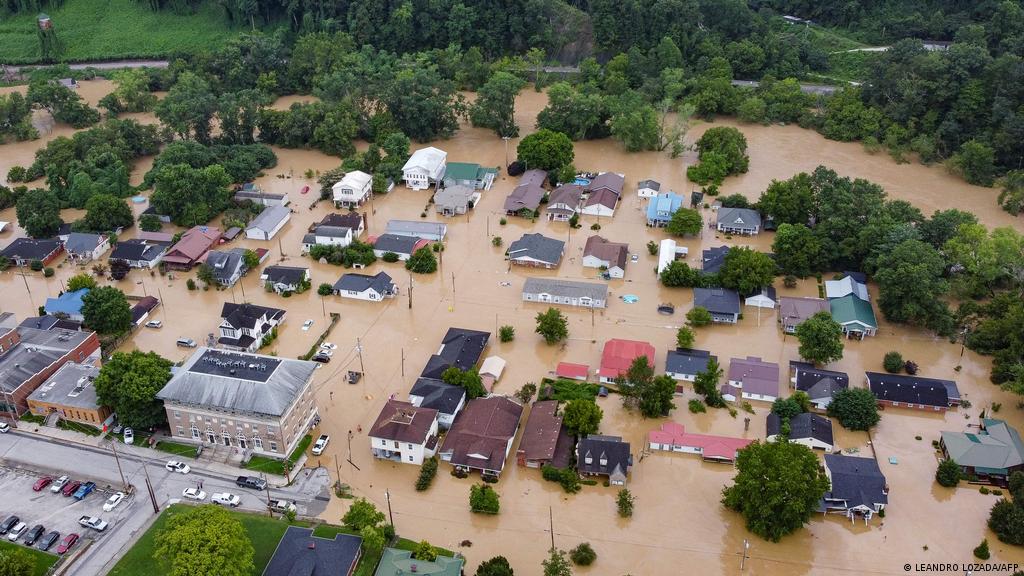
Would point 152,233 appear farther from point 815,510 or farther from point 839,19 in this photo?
point 839,19

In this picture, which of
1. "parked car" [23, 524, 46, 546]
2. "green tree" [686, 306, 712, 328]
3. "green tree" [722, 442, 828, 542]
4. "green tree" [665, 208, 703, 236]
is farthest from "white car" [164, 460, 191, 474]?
"green tree" [665, 208, 703, 236]

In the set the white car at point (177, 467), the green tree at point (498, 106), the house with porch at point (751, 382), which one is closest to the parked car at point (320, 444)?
the white car at point (177, 467)

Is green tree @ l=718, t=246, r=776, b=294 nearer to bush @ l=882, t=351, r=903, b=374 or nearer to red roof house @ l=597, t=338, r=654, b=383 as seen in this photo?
red roof house @ l=597, t=338, r=654, b=383

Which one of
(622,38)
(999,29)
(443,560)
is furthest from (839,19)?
(443,560)

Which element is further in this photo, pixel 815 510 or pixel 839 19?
pixel 839 19

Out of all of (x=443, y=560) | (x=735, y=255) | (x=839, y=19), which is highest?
(x=839, y=19)

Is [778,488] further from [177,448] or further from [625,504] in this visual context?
[177,448]
